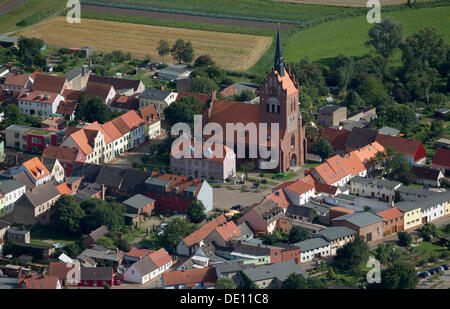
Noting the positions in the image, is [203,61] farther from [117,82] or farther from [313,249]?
[313,249]

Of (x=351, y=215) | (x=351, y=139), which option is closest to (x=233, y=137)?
(x=351, y=139)

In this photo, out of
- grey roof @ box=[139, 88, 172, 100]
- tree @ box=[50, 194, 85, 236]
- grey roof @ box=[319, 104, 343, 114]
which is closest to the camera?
tree @ box=[50, 194, 85, 236]

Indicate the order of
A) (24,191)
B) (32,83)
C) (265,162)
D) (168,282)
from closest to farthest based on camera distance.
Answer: (168,282)
(24,191)
(265,162)
(32,83)

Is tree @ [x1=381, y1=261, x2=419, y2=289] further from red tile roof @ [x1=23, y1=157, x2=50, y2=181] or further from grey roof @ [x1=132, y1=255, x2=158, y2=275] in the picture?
red tile roof @ [x1=23, y1=157, x2=50, y2=181]

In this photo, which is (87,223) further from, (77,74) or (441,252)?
(77,74)

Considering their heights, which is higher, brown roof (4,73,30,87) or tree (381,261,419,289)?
brown roof (4,73,30,87)

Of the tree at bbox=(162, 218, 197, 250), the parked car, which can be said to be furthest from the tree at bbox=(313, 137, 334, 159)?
the parked car
